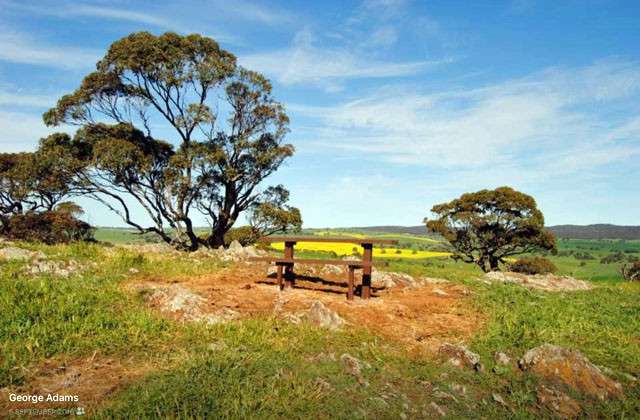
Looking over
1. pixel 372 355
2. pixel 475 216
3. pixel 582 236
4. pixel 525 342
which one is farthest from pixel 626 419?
pixel 582 236

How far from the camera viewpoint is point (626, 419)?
5.12 meters

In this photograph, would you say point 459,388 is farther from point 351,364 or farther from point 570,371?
point 570,371

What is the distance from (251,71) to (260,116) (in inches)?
106

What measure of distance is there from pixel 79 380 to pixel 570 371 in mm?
6688

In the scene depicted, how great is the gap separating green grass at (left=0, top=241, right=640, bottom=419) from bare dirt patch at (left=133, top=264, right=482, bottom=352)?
0.50 metres

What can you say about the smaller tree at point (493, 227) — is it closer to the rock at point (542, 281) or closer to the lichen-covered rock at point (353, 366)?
the rock at point (542, 281)

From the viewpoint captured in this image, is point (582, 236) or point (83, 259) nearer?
point (83, 259)

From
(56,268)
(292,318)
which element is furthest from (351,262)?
(56,268)

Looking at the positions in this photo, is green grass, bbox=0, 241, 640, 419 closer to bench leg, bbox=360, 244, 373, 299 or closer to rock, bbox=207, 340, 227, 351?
rock, bbox=207, 340, 227, 351

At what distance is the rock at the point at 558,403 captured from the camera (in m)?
5.27

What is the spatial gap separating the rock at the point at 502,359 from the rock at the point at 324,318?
2783mm

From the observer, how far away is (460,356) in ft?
21.7

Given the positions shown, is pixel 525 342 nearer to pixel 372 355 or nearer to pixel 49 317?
pixel 372 355

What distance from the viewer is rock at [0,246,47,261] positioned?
37.1 feet
